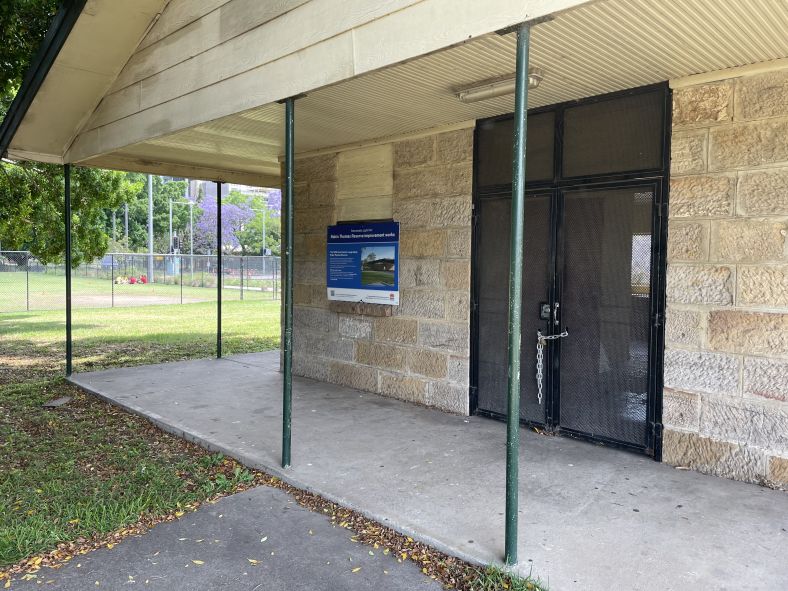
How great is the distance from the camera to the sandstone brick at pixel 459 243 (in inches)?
235

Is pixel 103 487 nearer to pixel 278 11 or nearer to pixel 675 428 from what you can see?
pixel 278 11

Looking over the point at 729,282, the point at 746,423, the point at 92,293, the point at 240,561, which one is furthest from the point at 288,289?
the point at 92,293

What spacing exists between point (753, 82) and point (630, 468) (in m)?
2.87

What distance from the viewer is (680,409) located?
14.7 feet

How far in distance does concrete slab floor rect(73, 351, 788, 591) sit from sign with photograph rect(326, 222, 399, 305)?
1257 millimetres

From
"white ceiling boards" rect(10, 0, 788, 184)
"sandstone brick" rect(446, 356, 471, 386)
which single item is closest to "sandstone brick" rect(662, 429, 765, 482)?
"sandstone brick" rect(446, 356, 471, 386)

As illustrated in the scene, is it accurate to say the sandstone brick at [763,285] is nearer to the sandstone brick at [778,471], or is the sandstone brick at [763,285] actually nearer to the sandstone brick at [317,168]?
the sandstone brick at [778,471]

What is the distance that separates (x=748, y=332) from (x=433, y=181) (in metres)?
3.27

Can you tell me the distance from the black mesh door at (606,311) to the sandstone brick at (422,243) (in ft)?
4.66

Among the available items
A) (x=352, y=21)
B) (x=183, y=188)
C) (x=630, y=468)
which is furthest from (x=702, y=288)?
(x=183, y=188)

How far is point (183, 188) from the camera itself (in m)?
52.8

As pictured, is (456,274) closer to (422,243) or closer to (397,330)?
(422,243)

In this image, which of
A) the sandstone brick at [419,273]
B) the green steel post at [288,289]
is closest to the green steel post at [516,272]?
the green steel post at [288,289]

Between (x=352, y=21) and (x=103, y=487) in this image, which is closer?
(x=352, y=21)
